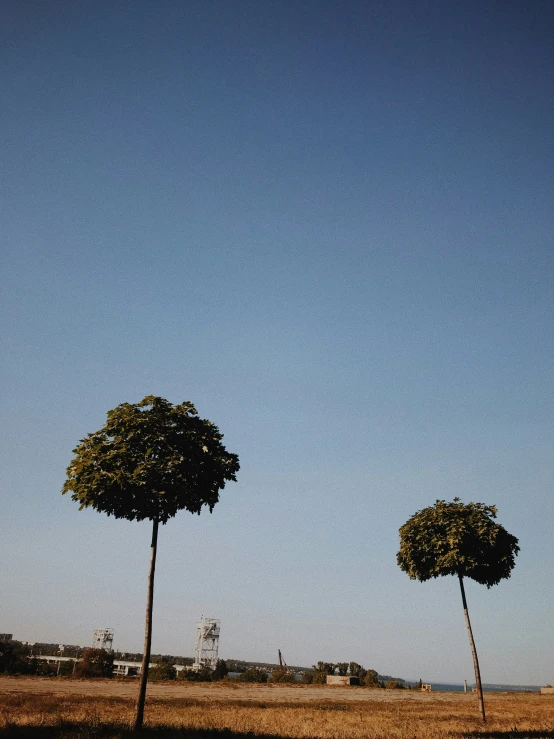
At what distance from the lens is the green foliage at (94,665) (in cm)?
6322

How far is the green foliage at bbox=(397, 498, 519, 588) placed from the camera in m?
22.0

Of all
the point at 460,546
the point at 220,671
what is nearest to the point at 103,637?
the point at 220,671

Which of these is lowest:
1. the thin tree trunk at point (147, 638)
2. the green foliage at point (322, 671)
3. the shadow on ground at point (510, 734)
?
the green foliage at point (322, 671)

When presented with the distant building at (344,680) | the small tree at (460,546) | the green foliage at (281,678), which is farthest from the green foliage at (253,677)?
the small tree at (460,546)

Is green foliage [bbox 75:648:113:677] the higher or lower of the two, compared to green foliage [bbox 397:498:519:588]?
lower

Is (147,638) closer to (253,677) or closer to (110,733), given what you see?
(110,733)

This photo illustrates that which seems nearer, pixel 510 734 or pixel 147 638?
pixel 147 638

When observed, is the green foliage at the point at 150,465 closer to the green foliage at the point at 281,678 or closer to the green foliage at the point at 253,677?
the green foliage at the point at 253,677

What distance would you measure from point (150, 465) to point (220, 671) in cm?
7952

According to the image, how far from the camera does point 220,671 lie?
78562 millimetres

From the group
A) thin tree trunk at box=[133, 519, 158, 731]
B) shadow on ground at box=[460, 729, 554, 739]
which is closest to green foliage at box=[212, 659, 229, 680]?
shadow on ground at box=[460, 729, 554, 739]

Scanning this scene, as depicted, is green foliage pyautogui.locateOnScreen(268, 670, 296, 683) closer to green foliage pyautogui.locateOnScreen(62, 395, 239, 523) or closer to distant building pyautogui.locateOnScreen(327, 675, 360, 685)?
distant building pyautogui.locateOnScreen(327, 675, 360, 685)

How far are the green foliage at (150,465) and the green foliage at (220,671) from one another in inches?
2791

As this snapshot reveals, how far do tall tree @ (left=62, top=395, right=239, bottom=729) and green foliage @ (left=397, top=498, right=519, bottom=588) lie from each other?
12.2 metres
